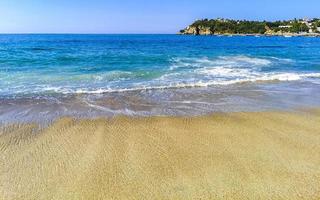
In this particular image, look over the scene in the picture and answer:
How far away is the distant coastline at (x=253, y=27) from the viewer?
161 meters

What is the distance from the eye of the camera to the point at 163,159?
5852 mm

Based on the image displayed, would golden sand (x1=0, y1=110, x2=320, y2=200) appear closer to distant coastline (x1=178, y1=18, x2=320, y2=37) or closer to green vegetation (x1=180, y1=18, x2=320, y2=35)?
distant coastline (x1=178, y1=18, x2=320, y2=37)

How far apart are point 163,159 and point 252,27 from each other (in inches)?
7379

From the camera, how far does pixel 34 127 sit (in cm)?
776

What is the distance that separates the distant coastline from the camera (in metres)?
161

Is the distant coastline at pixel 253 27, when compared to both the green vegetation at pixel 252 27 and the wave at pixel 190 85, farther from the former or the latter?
the wave at pixel 190 85

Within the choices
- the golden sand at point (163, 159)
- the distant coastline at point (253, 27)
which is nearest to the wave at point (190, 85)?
the golden sand at point (163, 159)

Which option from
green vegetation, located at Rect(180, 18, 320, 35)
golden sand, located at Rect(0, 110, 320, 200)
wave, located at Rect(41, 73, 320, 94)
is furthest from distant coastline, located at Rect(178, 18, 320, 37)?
golden sand, located at Rect(0, 110, 320, 200)

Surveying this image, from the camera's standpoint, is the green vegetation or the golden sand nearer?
the golden sand

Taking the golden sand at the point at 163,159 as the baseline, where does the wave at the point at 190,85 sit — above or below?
below

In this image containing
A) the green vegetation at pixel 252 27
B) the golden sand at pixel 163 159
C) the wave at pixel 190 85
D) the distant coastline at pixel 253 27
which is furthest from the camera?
the green vegetation at pixel 252 27

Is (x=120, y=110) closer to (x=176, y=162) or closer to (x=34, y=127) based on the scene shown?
(x=34, y=127)

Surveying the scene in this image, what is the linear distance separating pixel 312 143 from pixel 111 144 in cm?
404

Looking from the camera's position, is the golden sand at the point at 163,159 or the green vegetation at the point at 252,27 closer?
the golden sand at the point at 163,159
